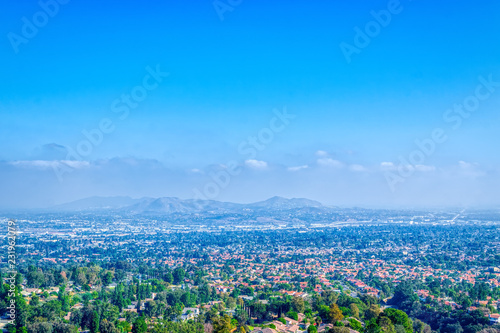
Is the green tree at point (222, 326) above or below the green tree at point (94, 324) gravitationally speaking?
above

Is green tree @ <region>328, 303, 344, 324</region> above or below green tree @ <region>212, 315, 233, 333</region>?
below

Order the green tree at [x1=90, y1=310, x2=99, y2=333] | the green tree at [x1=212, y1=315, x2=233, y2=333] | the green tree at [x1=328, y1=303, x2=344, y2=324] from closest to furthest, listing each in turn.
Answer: the green tree at [x1=212, y1=315, x2=233, y2=333]
the green tree at [x1=90, y1=310, x2=99, y2=333]
the green tree at [x1=328, y1=303, x2=344, y2=324]

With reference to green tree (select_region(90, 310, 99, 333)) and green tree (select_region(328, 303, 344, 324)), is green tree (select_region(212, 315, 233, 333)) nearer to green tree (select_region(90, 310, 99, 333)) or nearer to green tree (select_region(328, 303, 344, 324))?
green tree (select_region(328, 303, 344, 324))

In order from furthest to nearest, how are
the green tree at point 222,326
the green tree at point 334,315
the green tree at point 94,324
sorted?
the green tree at point 334,315, the green tree at point 94,324, the green tree at point 222,326

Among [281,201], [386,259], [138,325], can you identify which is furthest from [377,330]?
[281,201]

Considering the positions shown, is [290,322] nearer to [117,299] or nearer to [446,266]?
A: [117,299]

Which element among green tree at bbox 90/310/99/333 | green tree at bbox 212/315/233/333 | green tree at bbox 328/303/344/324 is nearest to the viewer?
green tree at bbox 212/315/233/333

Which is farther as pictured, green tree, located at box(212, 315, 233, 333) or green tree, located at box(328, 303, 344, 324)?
green tree, located at box(328, 303, 344, 324)

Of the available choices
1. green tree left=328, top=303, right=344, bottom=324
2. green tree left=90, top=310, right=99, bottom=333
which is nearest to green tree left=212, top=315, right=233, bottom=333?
green tree left=328, top=303, right=344, bottom=324

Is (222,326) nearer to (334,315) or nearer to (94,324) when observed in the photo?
(334,315)

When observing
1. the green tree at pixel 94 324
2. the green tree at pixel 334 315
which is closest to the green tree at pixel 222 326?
the green tree at pixel 334 315

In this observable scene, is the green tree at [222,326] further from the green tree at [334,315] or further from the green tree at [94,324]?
the green tree at [94,324]

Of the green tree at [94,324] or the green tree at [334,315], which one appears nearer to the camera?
the green tree at [94,324]
